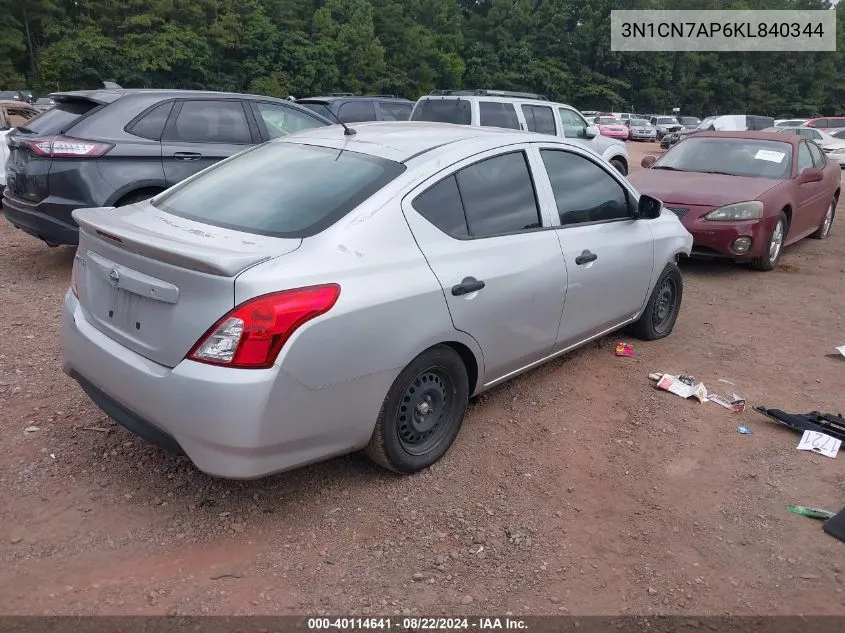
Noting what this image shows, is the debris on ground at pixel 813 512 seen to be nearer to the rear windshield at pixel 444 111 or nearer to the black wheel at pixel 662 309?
the black wheel at pixel 662 309

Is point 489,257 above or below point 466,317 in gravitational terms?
above

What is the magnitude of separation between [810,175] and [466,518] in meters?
7.35

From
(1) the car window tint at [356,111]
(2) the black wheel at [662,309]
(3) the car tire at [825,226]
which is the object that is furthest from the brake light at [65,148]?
(3) the car tire at [825,226]

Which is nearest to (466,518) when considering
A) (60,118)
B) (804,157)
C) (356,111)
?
(60,118)

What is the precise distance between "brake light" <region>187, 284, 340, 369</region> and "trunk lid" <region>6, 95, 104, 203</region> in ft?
13.8

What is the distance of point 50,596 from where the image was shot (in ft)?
8.34

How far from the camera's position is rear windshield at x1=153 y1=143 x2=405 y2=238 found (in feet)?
10.2

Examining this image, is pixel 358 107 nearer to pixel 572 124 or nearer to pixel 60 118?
pixel 572 124

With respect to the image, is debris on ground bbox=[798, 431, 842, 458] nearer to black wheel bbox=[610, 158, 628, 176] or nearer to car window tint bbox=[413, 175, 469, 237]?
car window tint bbox=[413, 175, 469, 237]

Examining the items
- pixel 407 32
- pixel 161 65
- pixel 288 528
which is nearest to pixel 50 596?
pixel 288 528

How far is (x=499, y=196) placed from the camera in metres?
3.75

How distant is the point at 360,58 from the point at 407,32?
7.38 m

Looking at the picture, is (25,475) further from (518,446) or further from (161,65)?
(161,65)

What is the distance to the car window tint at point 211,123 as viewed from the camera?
6.62 m
